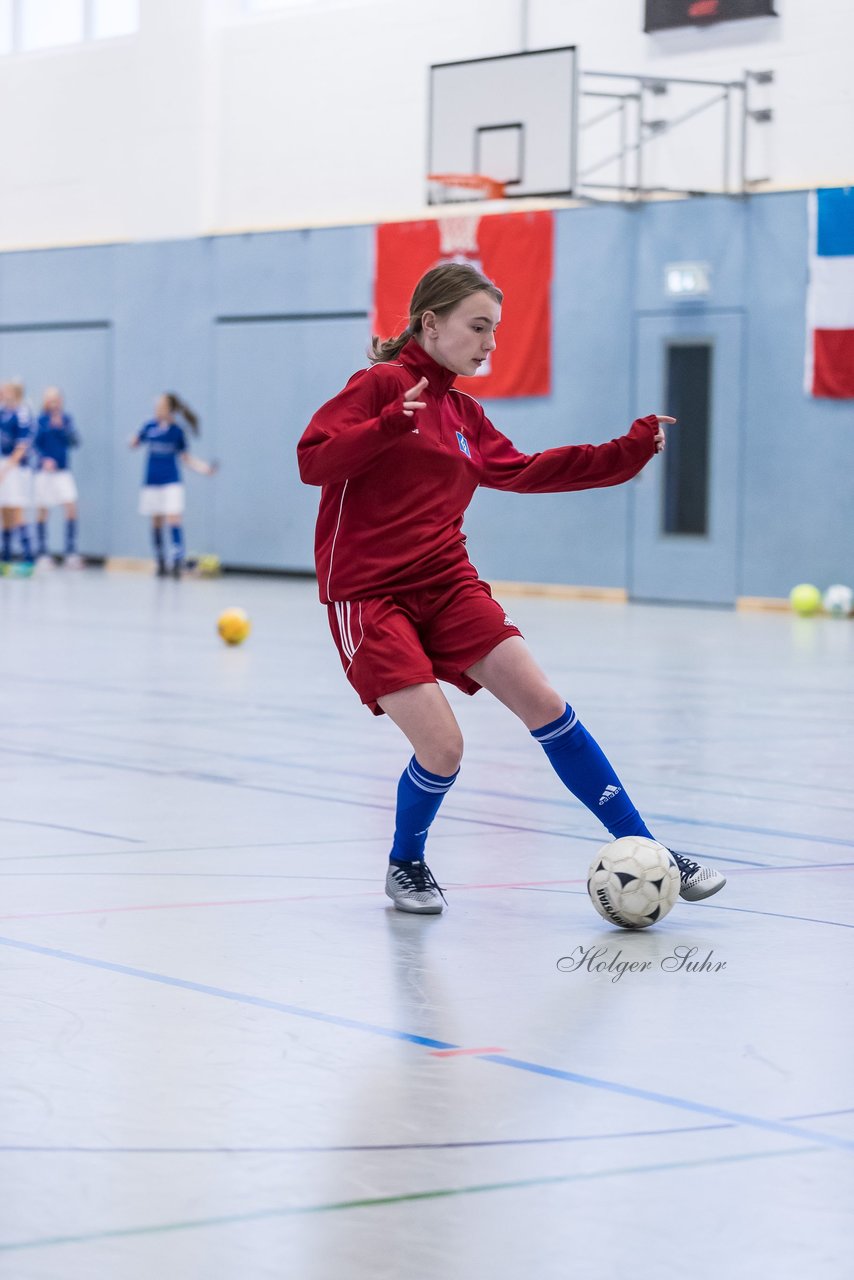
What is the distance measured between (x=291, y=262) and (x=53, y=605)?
7.31m

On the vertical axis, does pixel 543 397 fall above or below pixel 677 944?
above

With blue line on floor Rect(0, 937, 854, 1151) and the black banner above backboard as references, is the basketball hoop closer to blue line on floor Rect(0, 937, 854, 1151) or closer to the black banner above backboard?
the black banner above backboard

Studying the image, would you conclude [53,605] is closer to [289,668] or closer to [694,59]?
[289,668]

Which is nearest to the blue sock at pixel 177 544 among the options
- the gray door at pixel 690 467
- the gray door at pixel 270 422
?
the gray door at pixel 270 422

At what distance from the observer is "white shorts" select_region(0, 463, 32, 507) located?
82.3 ft

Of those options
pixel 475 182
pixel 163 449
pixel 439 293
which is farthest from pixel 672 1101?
pixel 163 449

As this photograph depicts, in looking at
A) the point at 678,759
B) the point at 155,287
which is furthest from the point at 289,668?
the point at 155,287

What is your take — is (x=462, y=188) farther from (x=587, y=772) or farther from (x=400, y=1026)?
(x=400, y=1026)

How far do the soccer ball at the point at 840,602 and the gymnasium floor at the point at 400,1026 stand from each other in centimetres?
1011

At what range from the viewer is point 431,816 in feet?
18.5

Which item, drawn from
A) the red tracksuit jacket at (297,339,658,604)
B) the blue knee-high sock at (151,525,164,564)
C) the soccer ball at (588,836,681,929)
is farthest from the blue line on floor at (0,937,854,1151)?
the blue knee-high sock at (151,525,164,564)

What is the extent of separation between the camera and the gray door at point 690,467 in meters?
20.3

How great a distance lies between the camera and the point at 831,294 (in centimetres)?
1917

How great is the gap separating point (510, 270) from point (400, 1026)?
18.2 m
